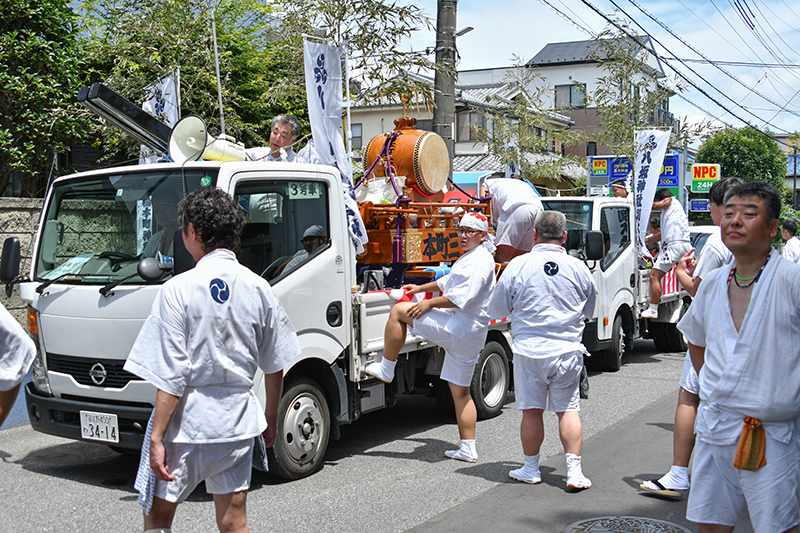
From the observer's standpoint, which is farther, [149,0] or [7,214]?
[149,0]

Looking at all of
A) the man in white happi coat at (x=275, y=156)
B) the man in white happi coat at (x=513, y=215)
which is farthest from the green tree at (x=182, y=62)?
the man in white happi coat at (x=275, y=156)

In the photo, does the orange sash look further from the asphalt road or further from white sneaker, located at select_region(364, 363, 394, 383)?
white sneaker, located at select_region(364, 363, 394, 383)

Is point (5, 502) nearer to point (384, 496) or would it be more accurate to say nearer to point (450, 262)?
point (384, 496)

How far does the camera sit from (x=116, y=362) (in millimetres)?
4727

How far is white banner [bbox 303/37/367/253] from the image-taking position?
19.2 feet

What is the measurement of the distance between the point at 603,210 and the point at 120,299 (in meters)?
6.83

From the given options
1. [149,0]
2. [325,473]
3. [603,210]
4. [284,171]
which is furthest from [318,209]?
[149,0]

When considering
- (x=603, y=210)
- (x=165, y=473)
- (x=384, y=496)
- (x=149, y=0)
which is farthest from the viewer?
(x=149, y=0)

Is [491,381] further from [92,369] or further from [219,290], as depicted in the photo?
[219,290]

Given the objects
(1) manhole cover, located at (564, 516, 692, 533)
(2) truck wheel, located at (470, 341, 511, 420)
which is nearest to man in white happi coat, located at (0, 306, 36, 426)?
(1) manhole cover, located at (564, 516, 692, 533)

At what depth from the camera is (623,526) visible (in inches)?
174

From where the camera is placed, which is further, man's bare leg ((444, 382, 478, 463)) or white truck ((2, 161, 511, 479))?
man's bare leg ((444, 382, 478, 463))

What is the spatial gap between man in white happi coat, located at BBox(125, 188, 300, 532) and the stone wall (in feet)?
26.2

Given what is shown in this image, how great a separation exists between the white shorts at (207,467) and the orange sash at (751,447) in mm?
1943
